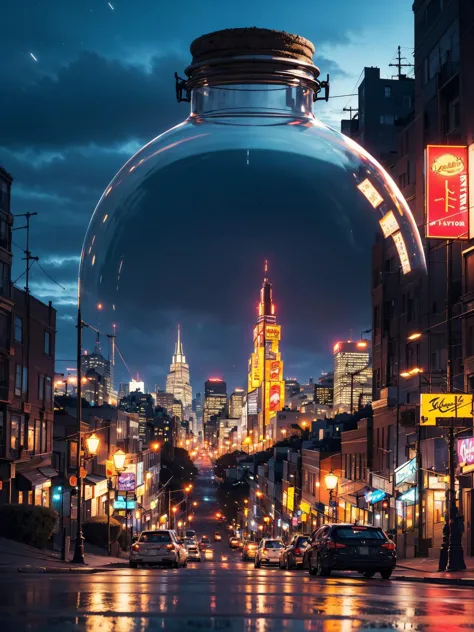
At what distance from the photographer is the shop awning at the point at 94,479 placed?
6344 cm

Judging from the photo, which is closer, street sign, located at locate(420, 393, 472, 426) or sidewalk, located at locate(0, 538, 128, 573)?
sidewalk, located at locate(0, 538, 128, 573)

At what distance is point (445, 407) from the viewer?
101ft

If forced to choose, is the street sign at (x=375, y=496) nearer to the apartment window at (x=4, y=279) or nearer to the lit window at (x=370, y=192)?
the apartment window at (x=4, y=279)

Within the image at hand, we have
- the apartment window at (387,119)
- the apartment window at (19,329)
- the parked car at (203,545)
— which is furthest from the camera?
the apartment window at (387,119)

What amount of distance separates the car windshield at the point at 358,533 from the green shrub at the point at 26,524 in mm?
20004

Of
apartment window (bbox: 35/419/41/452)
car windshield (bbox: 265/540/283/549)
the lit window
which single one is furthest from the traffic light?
the lit window

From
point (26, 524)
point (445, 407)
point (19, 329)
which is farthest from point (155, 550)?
point (19, 329)

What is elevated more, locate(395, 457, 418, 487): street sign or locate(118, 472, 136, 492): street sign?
locate(395, 457, 418, 487): street sign

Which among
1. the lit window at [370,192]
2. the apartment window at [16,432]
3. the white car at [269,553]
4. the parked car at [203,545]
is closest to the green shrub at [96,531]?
the apartment window at [16,432]

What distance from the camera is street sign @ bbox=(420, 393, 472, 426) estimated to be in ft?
99.6

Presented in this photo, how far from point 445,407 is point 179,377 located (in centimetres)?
2632

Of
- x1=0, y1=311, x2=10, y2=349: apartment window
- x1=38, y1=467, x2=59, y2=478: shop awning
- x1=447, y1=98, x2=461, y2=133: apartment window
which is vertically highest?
x1=447, y1=98, x2=461, y2=133: apartment window

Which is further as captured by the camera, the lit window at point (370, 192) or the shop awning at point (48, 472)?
the shop awning at point (48, 472)

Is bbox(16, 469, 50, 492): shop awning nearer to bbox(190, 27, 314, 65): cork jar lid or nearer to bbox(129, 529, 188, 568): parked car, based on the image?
bbox(129, 529, 188, 568): parked car
